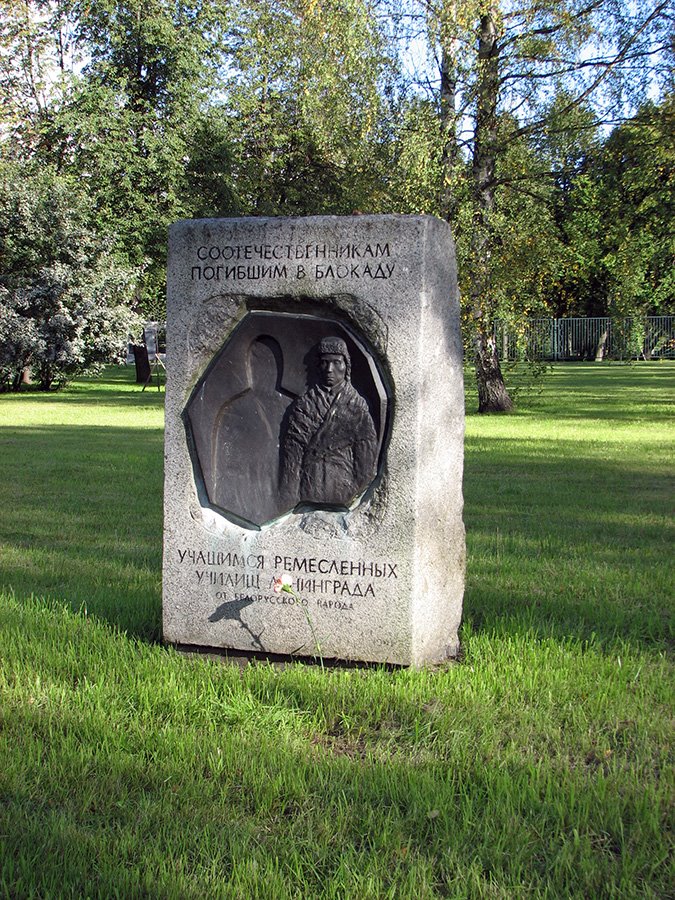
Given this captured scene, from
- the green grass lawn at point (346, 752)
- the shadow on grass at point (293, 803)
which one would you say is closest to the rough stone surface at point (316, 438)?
the green grass lawn at point (346, 752)

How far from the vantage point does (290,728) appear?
3553 mm

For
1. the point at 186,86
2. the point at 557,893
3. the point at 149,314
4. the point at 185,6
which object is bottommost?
the point at 557,893

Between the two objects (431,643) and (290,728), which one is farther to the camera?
(431,643)

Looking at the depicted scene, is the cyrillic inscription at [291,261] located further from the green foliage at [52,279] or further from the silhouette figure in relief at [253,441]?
the green foliage at [52,279]

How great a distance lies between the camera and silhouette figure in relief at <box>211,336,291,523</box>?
437 centimetres

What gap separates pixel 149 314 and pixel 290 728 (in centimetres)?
3108

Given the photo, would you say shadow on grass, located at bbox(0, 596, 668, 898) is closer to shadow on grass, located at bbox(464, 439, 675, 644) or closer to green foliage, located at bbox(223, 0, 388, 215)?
shadow on grass, located at bbox(464, 439, 675, 644)

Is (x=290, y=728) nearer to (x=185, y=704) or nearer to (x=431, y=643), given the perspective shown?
(x=185, y=704)

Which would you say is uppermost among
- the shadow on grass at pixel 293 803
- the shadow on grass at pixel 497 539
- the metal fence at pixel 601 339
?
the metal fence at pixel 601 339

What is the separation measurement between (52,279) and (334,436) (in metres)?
23.4

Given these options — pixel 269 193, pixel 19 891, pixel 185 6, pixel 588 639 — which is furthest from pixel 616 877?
pixel 185 6

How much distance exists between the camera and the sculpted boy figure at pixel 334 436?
13.8 feet

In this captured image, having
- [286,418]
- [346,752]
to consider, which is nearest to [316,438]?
[286,418]

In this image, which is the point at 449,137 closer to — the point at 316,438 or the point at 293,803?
the point at 316,438
